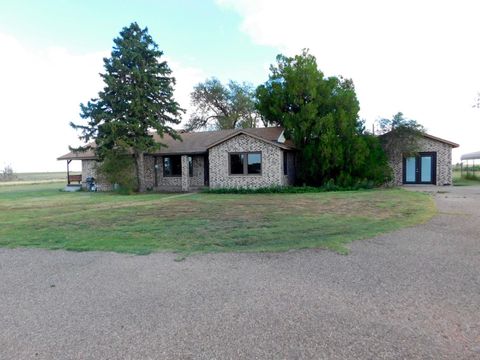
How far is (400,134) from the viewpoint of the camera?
20.7 metres

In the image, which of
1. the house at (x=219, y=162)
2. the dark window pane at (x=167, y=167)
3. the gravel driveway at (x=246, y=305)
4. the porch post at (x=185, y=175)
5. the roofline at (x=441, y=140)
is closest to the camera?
the gravel driveway at (x=246, y=305)

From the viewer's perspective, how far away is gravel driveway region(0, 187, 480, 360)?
284cm

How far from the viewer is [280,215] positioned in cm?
988

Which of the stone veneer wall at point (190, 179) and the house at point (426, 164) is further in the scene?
the stone veneer wall at point (190, 179)

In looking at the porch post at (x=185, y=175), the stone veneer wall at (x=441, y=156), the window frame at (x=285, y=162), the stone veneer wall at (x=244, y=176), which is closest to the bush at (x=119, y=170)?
the porch post at (x=185, y=175)

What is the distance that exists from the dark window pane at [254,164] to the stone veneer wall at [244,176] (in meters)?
0.29

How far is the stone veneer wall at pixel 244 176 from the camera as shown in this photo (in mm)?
18562

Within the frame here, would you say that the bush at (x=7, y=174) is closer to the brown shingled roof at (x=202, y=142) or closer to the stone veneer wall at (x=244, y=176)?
the brown shingled roof at (x=202, y=142)

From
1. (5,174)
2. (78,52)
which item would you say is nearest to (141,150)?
(78,52)

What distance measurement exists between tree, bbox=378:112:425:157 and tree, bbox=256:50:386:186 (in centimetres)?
179

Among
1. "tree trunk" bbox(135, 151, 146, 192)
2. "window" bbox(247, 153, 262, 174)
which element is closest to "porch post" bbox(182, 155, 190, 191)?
"tree trunk" bbox(135, 151, 146, 192)

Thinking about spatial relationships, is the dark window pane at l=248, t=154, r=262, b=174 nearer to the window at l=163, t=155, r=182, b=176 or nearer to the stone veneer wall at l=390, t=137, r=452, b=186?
the window at l=163, t=155, r=182, b=176

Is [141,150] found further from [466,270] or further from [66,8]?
[466,270]

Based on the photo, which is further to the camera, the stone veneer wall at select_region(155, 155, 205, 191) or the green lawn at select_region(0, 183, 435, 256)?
the stone veneer wall at select_region(155, 155, 205, 191)
